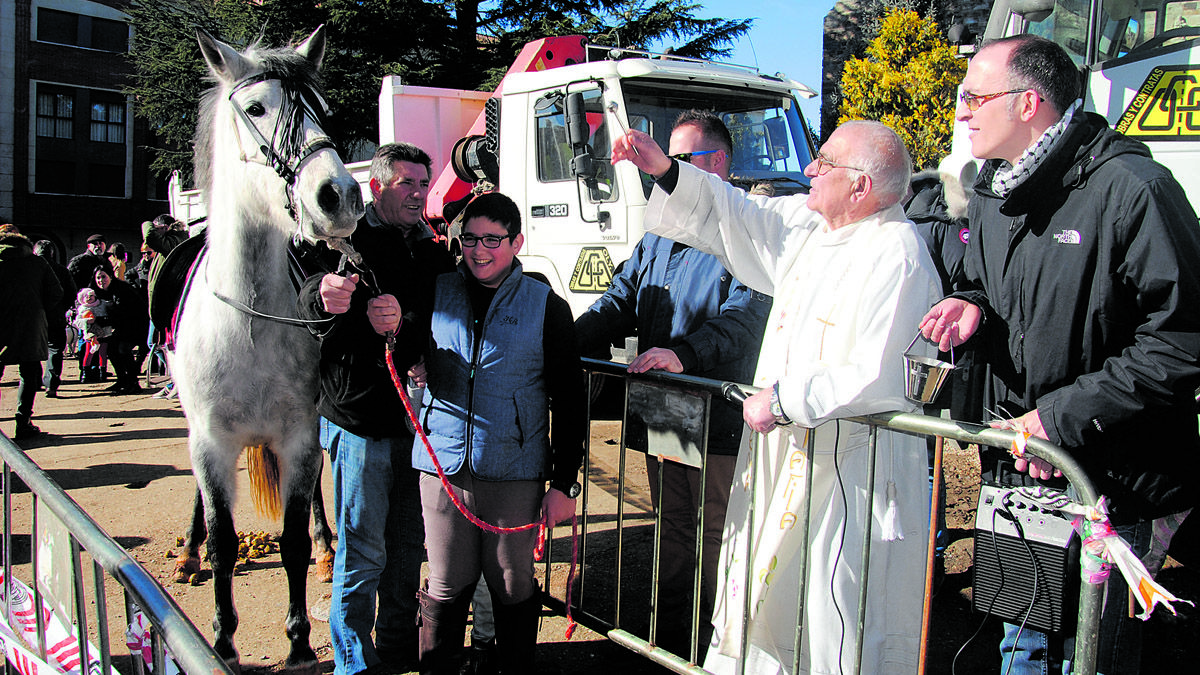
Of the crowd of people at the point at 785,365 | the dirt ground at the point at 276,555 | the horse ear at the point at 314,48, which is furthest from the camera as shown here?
the dirt ground at the point at 276,555

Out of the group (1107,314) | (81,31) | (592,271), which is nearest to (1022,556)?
(1107,314)

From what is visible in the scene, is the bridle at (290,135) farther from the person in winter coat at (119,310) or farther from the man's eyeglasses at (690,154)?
the person in winter coat at (119,310)

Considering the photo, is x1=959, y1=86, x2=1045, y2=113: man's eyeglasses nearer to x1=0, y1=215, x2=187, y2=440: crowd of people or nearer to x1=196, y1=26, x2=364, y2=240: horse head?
x1=196, y1=26, x2=364, y2=240: horse head

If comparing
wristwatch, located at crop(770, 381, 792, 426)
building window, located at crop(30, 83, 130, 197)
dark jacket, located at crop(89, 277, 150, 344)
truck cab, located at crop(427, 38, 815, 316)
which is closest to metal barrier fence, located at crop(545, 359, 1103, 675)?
wristwatch, located at crop(770, 381, 792, 426)

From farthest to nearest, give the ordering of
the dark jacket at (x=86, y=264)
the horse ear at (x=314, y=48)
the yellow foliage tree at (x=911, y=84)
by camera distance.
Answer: the yellow foliage tree at (x=911, y=84), the dark jacket at (x=86, y=264), the horse ear at (x=314, y=48)

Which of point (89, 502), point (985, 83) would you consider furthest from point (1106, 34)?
point (89, 502)

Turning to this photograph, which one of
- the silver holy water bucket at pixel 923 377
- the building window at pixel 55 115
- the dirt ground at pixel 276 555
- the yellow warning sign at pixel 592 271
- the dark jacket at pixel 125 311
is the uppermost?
the building window at pixel 55 115

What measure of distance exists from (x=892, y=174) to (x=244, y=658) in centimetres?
324

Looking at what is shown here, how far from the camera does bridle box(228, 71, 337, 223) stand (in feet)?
9.02

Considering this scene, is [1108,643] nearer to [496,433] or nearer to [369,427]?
[496,433]

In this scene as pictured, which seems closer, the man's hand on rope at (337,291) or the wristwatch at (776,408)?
the wristwatch at (776,408)

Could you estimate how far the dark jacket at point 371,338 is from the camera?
276 centimetres

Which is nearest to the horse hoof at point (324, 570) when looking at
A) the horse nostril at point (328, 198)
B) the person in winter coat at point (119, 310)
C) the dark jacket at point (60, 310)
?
the horse nostril at point (328, 198)

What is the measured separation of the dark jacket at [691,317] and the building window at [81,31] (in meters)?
38.2
